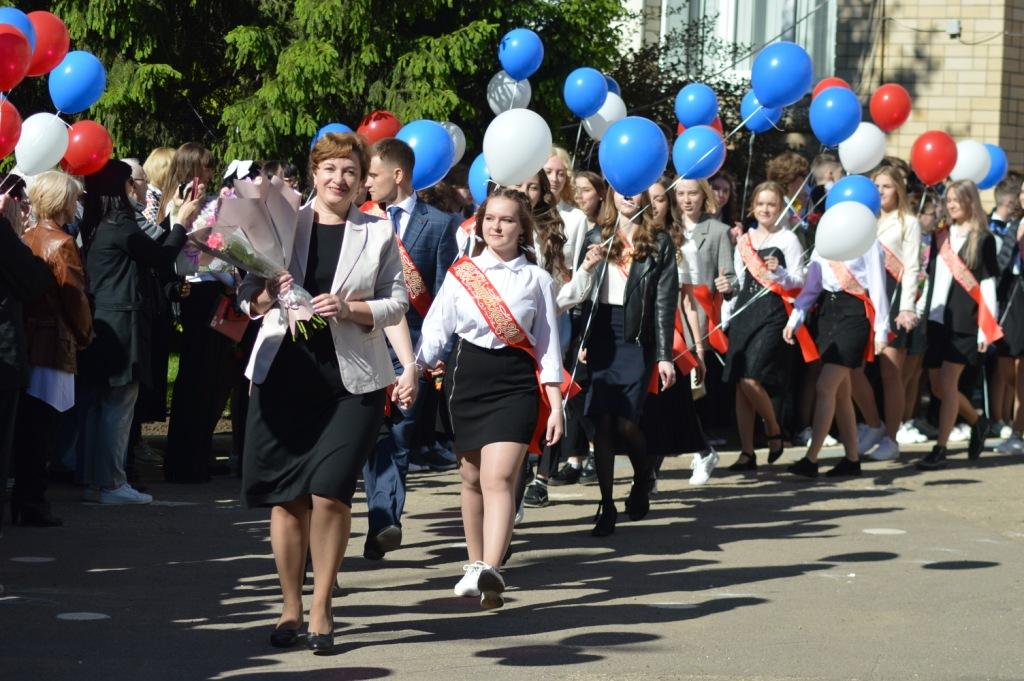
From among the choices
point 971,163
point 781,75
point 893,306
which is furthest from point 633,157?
point 971,163

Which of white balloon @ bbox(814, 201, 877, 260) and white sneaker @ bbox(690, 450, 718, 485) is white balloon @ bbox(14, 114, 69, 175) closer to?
white balloon @ bbox(814, 201, 877, 260)

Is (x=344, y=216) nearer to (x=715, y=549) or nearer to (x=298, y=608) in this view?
(x=298, y=608)

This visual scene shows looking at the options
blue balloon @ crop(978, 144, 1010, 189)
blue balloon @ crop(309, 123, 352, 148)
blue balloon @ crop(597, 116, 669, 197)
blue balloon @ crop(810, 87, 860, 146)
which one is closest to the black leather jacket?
blue balloon @ crop(597, 116, 669, 197)

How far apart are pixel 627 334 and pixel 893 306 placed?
4518mm

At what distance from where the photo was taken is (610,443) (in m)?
9.29

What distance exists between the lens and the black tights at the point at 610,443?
9.23m

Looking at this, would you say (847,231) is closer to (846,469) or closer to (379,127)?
(846,469)

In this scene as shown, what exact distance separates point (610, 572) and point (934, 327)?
5.82 meters

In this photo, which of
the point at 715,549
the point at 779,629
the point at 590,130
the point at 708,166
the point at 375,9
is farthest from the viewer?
the point at 375,9

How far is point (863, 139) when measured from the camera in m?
12.6

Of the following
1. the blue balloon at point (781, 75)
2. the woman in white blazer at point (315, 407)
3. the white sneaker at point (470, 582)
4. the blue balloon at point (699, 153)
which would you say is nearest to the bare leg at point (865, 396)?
the blue balloon at point (781, 75)

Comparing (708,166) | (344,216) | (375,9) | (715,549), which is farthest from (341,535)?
(375,9)

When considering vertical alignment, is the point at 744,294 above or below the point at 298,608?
above

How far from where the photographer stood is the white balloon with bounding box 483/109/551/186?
28.7ft
